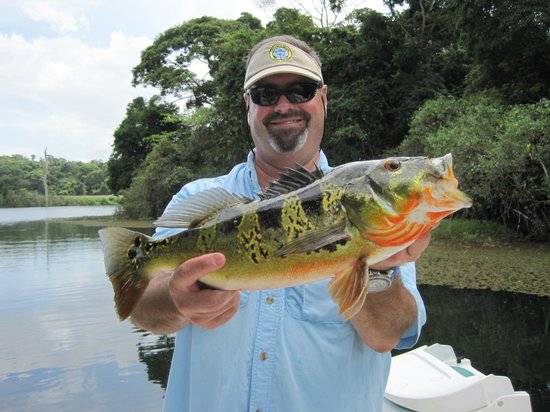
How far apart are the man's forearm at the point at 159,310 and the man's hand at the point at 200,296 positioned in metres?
0.13

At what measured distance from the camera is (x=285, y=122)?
2785 millimetres

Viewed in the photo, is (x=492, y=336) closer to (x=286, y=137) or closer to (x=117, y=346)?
(x=117, y=346)

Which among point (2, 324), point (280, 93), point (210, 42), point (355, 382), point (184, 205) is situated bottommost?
point (2, 324)

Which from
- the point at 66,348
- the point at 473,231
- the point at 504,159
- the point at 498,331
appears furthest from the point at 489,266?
the point at 66,348

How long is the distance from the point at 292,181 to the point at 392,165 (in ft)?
1.27

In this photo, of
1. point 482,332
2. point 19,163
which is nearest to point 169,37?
point 482,332

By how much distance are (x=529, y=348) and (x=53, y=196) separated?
3369 inches

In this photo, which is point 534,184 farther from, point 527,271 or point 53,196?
point 53,196

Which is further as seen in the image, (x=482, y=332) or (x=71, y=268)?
(x=71, y=268)

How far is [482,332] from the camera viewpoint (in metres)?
9.06

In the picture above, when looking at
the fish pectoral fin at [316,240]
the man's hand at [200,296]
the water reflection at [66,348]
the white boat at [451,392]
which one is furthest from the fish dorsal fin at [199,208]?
the water reflection at [66,348]

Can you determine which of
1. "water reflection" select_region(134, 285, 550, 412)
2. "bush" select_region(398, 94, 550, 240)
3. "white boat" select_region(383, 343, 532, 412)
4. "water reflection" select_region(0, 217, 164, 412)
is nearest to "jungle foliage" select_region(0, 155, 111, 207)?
"water reflection" select_region(0, 217, 164, 412)

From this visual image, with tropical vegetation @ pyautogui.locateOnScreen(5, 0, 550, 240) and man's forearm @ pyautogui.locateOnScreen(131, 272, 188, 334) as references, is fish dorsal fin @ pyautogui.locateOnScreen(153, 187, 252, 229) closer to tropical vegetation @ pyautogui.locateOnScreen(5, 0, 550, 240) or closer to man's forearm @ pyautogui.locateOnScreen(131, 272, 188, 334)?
man's forearm @ pyautogui.locateOnScreen(131, 272, 188, 334)

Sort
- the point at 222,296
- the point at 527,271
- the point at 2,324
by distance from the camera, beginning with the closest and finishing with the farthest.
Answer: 1. the point at 222,296
2. the point at 2,324
3. the point at 527,271
